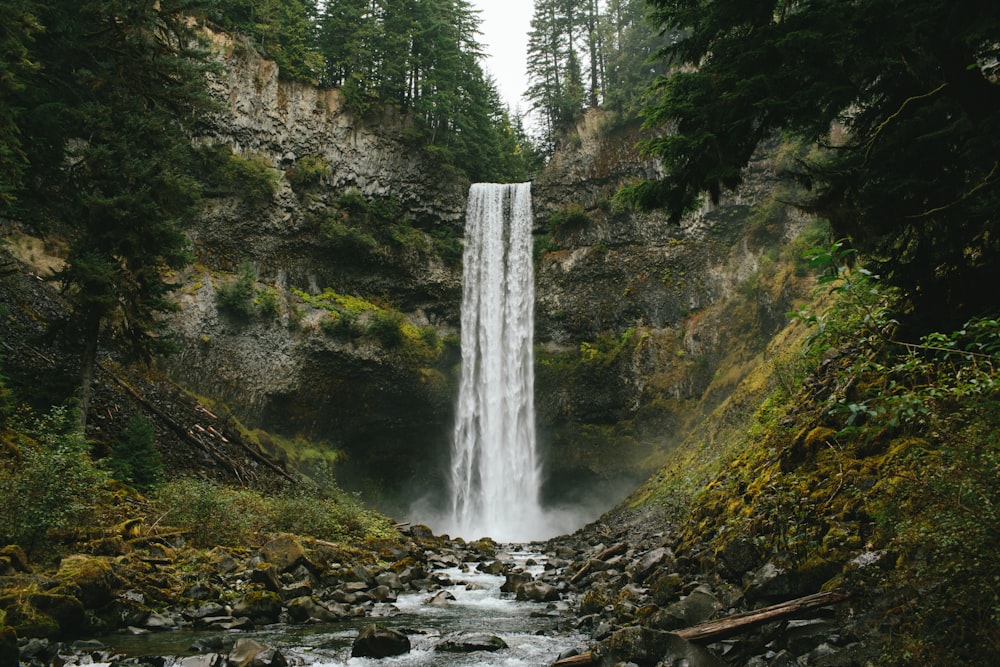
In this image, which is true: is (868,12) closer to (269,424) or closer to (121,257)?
(121,257)

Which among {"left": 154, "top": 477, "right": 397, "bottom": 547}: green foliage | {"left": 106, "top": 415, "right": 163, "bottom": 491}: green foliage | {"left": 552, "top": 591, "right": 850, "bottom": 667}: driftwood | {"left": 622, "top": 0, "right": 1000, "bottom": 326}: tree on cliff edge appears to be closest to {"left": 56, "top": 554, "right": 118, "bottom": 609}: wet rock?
{"left": 154, "top": 477, "right": 397, "bottom": 547}: green foliage

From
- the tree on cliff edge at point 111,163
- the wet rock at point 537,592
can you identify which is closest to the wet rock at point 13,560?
the tree on cliff edge at point 111,163

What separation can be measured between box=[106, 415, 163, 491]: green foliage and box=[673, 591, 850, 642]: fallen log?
11.0m

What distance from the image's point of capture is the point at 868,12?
440 cm

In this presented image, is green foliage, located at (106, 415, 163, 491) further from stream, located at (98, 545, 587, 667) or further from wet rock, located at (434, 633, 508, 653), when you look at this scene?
wet rock, located at (434, 633, 508, 653)

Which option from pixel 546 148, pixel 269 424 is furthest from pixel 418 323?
pixel 546 148

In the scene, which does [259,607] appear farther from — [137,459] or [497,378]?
[497,378]

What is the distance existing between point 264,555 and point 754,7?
1005 centimetres

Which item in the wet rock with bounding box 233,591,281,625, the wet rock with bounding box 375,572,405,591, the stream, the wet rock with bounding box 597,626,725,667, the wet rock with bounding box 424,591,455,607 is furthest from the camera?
the wet rock with bounding box 375,572,405,591

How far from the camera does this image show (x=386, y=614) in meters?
8.35

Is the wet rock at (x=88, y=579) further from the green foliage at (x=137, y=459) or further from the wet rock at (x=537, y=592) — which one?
the wet rock at (x=537, y=592)

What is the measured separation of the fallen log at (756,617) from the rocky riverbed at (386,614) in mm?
12

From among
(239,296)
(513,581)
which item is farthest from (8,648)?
(239,296)

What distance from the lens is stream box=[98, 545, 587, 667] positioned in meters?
5.81
